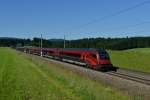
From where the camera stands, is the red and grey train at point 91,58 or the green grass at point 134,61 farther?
the green grass at point 134,61

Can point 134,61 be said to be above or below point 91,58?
below

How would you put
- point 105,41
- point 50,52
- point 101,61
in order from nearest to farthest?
1. point 101,61
2. point 50,52
3. point 105,41

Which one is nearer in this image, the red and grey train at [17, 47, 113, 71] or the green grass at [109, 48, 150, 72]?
the red and grey train at [17, 47, 113, 71]

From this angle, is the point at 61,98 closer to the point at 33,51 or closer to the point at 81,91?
the point at 81,91

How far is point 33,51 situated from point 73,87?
10304cm

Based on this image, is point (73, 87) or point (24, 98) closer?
point (24, 98)

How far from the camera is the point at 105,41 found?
163125mm

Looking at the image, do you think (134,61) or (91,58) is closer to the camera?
(91,58)

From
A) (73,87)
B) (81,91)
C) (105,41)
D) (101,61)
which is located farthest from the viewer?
(105,41)

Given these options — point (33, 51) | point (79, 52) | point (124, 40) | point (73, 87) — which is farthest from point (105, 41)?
point (73, 87)

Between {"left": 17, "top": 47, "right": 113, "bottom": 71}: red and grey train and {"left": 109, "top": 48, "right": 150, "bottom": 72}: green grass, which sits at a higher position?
{"left": 17, "top": 47, "right": 113, "bottom": 71}: red and grey train

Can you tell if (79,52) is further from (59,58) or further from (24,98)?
(24,98)

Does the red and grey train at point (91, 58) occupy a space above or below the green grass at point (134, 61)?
above

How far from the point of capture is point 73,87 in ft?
76.3
